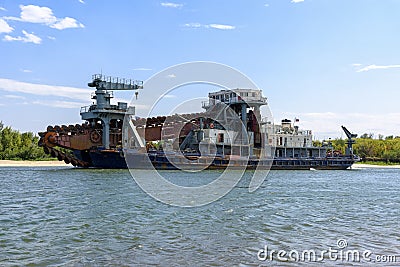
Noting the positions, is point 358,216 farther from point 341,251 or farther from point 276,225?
point 341,251

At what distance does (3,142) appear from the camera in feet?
294

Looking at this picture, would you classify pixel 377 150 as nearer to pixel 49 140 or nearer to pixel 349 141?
pixel 349 141

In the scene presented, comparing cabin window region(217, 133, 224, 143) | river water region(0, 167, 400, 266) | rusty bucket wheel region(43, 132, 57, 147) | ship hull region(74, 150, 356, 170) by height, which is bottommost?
river water region(0, 167, 400, 266)

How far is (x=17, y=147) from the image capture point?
89625 millimetres

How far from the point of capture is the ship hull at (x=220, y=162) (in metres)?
48.8

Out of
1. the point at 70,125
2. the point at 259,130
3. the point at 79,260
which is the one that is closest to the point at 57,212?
the point at 79,260

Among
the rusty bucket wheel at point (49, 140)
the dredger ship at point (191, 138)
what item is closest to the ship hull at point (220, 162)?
the dredger ship at point (191, 138)

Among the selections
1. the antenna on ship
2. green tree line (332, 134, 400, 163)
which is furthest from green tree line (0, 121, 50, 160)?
green tree line (332, 134, 400, 163)

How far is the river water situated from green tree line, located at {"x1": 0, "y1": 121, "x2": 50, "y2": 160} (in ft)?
223

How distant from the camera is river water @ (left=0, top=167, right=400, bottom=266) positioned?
10992mm

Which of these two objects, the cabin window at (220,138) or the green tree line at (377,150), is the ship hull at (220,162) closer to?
the cabin window at (220,138)

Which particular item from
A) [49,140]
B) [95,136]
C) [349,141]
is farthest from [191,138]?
[349,141]

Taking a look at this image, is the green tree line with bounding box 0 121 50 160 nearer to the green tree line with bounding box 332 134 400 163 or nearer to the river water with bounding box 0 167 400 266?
the river water with bounding box 0 167 400 266

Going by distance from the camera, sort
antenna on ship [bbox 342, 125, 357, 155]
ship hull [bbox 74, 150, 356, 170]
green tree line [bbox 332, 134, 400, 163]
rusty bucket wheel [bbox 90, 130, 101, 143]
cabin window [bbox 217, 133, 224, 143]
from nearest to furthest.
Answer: ship hull [bbox 74, 150, 356, 170] → rusty bucket wheel [bbox 90, 130, 101, 143] → cabin window [bbox 217, 133, 224, 143] → antenna on ship [bbox 342, 125, 357, 155] → green tree line [bbox 332, 134, 400, 163]
